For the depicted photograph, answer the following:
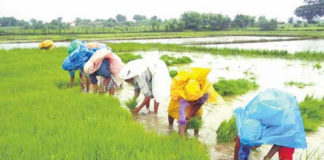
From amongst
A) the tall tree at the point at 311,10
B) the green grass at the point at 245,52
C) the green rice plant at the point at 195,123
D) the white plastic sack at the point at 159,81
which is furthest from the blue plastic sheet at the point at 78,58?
the tall tree at the point at 311,10

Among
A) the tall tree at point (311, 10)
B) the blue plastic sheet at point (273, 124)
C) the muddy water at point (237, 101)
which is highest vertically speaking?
the tall tree at point (311, 10)

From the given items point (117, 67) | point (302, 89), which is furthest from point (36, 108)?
point (302, 89)

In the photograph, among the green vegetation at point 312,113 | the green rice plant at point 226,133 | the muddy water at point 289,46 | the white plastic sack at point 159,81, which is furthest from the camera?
the muddy water at point 289,46

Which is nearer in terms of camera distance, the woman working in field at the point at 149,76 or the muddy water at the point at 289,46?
the woman working in field at the point at 149,76

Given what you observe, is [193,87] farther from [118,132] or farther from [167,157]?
[118,132]

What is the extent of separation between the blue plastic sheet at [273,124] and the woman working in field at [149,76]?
1648 mm

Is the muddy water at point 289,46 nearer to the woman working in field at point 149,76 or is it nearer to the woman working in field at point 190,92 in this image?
the woman working in field at point 149,76

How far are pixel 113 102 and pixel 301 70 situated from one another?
660 centimetres

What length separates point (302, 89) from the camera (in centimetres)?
595

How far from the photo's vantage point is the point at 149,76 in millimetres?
3844

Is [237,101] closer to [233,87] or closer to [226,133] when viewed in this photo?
[233,87]

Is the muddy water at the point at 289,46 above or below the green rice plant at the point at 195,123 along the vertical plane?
above

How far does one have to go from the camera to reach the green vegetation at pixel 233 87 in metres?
5.47

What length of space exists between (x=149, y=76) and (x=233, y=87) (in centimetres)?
239
